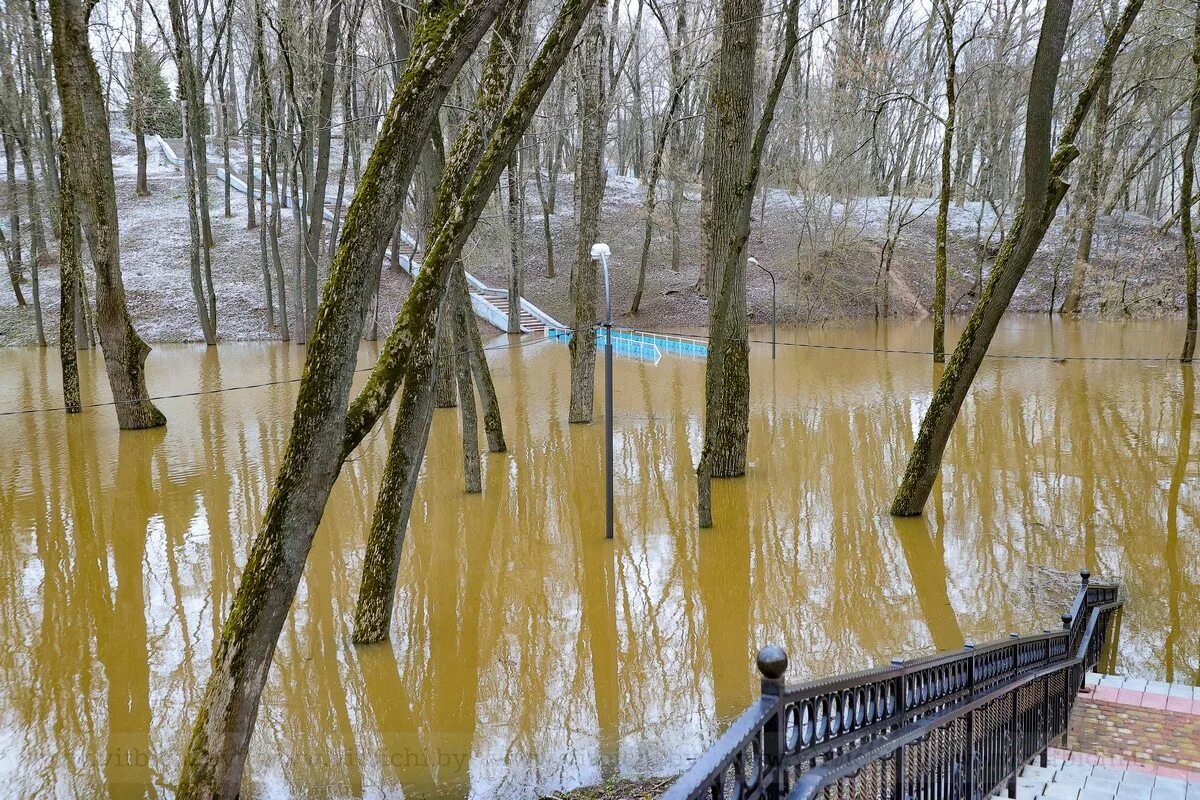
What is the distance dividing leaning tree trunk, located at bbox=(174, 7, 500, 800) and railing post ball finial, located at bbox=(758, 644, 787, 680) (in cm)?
294

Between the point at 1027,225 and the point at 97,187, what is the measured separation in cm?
1311

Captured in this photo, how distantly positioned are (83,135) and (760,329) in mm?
23985

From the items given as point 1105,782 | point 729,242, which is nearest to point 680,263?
point 729,242

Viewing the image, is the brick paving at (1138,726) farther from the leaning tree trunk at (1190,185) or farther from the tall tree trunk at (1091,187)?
the tall tree trunk at (1091,187)

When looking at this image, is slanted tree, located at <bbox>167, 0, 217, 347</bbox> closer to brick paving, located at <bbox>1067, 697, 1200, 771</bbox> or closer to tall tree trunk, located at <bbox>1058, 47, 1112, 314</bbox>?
tall tree trunk, located at <bbox>1058, 47, 1112, 314</bbox>

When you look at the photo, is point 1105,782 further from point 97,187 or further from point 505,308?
point 505,308

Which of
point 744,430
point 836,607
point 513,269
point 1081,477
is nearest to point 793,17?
point 744,430

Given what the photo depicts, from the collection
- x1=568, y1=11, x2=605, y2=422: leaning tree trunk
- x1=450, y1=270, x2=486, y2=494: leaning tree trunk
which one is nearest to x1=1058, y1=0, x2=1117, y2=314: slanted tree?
x1=568, y1=11, x2=605, y2=422: leaning tree trunk

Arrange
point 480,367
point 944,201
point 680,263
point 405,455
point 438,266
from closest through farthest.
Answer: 1. point 438,266
2. point 405,455
3. point 480,367
4. point 944,201
5. point 680,263

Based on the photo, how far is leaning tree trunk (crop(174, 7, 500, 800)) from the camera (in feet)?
14.4

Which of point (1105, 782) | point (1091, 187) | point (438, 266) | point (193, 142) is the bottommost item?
point (1105, 782)

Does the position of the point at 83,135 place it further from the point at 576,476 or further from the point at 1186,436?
the point at 1186,436

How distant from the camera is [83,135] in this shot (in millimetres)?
13289

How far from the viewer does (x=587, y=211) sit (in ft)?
49.1
